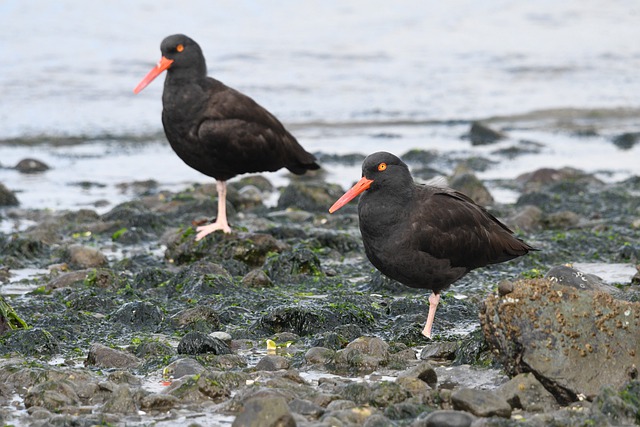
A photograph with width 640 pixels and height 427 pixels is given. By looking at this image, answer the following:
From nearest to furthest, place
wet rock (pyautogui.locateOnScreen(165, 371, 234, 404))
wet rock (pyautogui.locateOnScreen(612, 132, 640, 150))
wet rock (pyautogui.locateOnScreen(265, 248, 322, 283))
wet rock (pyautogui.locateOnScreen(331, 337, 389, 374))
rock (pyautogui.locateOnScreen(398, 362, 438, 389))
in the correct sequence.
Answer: wet rock (pyautogui.locateOnScreen(165, 371, 234, 404)) < rock (pyautogui.locateOnScreen(398, 362, 438, 389)) < wet rock (pyautogui.locateOnScreen(331, 337, 389, 374)) < wet rock (pyautogui.locateOnScreen(265, 248, 322, 283)) < wet rock (pyautogui.locateOnScreen(612, 132, 640, 150))

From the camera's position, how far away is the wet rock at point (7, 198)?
979 centimetres

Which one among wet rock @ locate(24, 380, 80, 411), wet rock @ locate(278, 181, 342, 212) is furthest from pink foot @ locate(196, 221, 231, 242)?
wet rock @ locate(24, 380, 80, 411)

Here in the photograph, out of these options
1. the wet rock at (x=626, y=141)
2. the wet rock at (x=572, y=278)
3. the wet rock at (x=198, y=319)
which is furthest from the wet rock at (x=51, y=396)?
the wet rock at (x=626, y=141)

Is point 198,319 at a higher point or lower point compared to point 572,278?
lower

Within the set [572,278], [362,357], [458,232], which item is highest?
[458,232]

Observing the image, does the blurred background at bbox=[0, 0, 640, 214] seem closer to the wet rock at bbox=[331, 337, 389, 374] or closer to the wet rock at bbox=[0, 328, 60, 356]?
the wet rock at bbox=[0, 328, 60, 356]

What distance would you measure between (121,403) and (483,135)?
33.1ft

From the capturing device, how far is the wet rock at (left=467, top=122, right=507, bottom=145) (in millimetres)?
13469

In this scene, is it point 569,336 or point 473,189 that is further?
point 473,189

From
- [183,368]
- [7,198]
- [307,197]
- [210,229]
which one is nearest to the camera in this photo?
[183,368]

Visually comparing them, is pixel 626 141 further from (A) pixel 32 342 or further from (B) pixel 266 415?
(B) pixel 266 415

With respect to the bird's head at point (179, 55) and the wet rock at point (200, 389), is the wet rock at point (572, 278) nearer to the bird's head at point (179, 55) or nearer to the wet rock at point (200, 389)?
the wet rock at point (200, 389)

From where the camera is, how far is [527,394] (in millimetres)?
4113

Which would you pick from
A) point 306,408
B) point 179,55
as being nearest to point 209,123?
point 179,55
